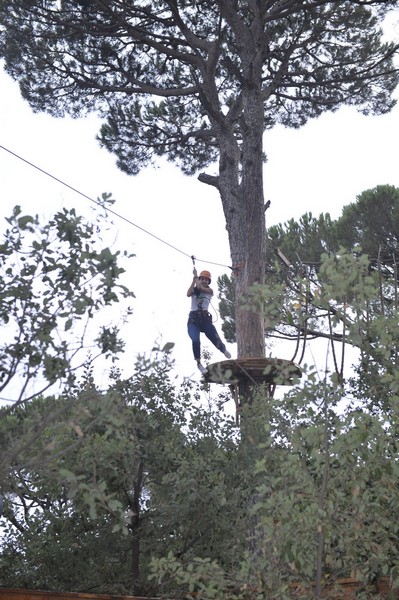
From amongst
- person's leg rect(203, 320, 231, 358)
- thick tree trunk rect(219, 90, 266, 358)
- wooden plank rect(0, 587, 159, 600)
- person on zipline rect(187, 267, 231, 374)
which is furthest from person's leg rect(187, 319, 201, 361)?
wooden plank rect(0, 587, 159, 600)

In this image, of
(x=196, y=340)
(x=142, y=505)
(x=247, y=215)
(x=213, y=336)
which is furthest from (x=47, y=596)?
(x=247, y=215)

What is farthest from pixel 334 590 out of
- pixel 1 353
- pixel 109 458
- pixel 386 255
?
pixel 386 255

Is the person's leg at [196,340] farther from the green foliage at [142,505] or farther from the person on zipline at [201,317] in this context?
the green foliage at [142,505]

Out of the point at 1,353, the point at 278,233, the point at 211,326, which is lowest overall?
the point at 1,353

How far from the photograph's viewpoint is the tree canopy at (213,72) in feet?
46.4

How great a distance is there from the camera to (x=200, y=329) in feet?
44.4

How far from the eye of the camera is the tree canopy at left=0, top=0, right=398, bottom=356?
46.4ft

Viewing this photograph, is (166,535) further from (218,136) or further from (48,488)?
(218,136)

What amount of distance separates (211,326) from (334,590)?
6.58 meters

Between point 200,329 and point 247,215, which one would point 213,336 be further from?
point 247,215

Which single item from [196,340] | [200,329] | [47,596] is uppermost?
[200,329]

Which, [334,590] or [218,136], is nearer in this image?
[334,590]

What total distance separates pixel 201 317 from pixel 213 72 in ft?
12.7

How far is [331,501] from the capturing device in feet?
21.2
